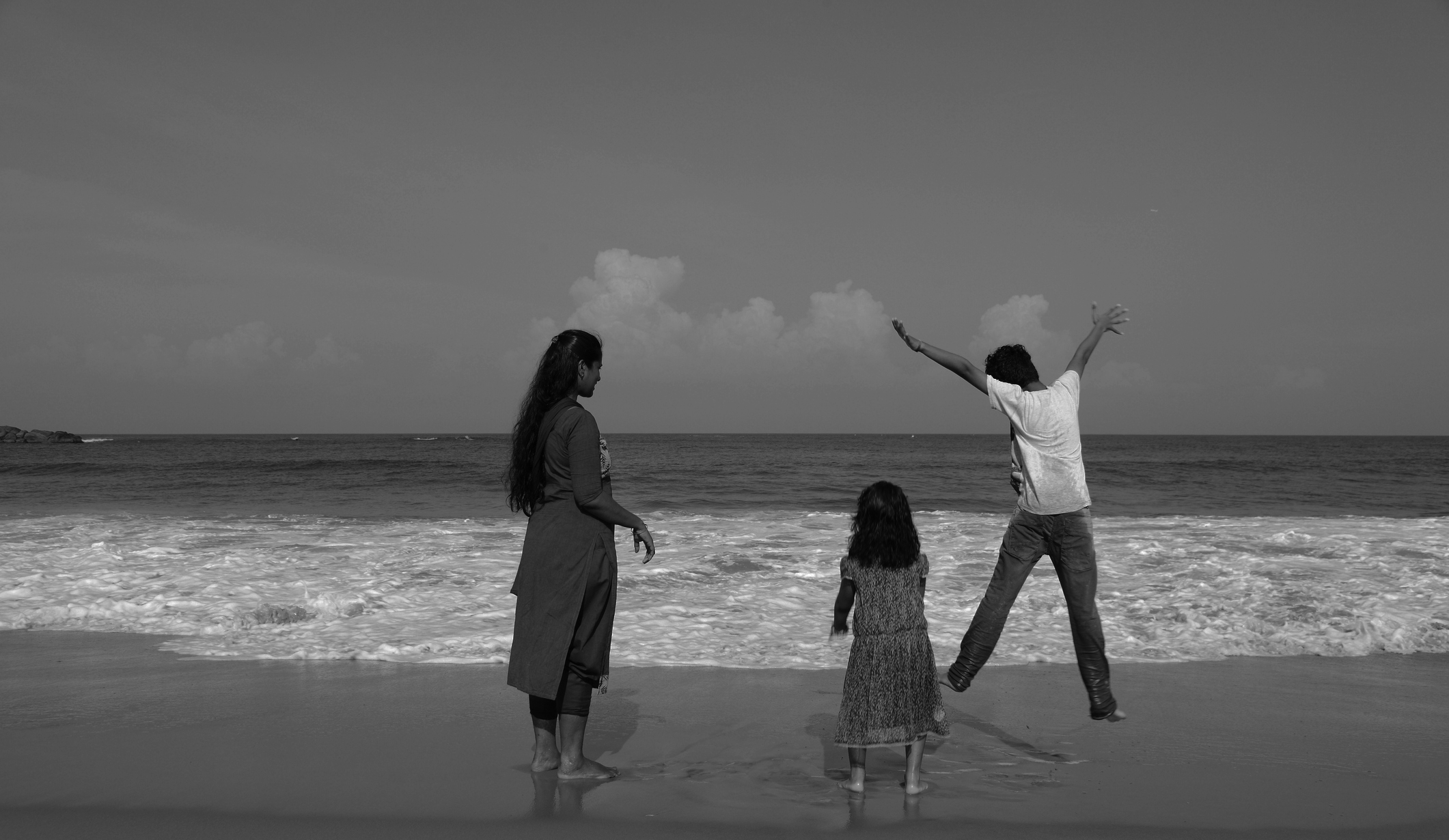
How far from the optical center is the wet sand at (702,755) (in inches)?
133

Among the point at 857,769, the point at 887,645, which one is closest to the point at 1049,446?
the point at 887,645

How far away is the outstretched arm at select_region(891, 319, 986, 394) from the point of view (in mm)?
4293

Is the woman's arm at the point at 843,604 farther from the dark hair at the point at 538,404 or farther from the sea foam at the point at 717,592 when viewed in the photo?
the sea foam at the point at 717,592

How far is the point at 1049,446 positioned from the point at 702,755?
211 cm

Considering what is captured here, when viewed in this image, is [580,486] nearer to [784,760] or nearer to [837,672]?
[784,760]

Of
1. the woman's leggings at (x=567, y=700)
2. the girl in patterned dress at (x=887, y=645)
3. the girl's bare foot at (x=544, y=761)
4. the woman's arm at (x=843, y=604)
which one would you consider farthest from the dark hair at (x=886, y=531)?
the girl's bare foot at (x=544, y=761)

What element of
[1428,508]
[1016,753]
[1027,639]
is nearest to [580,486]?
[1016,753]

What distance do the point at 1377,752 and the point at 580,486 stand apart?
3787 mm

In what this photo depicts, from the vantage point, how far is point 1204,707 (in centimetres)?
490

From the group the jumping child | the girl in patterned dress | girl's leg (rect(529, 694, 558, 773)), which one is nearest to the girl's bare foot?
girl's leg (rect(529, 694, 558, 773))

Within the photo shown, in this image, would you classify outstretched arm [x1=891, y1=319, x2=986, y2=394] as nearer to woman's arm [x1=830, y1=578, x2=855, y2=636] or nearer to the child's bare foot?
woman's arm [x1=830, y1=578, x2=855, y2=636]

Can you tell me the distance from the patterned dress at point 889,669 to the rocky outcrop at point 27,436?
284ft

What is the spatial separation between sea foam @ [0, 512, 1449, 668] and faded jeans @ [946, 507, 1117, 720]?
5.68 feet

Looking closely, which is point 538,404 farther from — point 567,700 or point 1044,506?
point 1044,506
